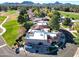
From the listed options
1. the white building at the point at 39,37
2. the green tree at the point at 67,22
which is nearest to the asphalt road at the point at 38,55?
the white building at the point at 39,37

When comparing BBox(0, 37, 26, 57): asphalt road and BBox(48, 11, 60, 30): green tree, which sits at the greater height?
BBox(48, 11, 60, 30): green tree

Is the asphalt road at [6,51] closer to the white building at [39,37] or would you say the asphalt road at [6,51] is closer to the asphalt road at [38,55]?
the asphalt road at [38,55]

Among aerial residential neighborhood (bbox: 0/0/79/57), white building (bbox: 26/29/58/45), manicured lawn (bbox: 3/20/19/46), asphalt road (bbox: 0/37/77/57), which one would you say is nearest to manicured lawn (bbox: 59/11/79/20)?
aerial residential neighborhood (bbox: 0/0/79/57)

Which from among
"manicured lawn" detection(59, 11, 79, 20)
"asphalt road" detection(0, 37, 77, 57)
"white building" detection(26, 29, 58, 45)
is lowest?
"asphalt road" detection(0, 37, 77, 57)

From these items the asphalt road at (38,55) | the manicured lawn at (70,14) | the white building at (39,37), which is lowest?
the asphalt road at (38,55)

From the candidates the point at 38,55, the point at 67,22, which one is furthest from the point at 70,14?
the point at 38,55

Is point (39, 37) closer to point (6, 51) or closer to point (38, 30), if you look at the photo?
point (38, 30)

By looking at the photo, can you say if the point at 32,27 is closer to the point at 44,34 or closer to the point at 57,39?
the point at 44,34

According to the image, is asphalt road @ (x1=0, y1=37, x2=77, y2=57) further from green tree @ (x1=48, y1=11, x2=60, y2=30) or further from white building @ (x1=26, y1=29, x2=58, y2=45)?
green tree @ (x1=48, y1=11, x2=60, y2=30)
